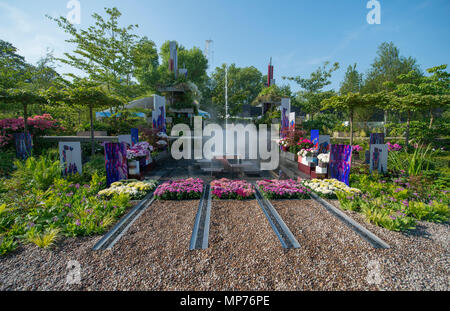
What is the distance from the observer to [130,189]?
4844 millimetres

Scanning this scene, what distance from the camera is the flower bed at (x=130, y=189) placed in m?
4.58

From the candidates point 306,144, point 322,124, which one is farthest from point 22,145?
point 322,124

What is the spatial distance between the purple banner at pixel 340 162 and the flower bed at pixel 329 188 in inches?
19.6

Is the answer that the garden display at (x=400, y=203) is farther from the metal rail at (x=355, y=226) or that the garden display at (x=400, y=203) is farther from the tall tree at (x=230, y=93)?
the tall tree at (x=230, y=93)

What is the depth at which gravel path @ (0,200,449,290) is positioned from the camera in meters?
2.14

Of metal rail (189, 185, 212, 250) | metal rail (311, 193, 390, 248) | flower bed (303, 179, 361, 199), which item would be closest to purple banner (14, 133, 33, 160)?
metal rail (189, 185, 212, 250)

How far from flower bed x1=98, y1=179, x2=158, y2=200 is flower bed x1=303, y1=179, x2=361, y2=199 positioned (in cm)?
422

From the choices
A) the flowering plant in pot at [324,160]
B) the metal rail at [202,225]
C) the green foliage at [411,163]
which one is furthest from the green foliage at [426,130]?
the metal rail at [202,225]

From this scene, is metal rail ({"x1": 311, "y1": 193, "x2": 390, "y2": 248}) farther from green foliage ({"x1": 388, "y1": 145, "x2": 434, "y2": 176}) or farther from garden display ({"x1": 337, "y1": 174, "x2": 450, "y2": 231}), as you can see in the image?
green foliage ({"x1": 388, "y1": 145, "x2": 434, "y2": 176})

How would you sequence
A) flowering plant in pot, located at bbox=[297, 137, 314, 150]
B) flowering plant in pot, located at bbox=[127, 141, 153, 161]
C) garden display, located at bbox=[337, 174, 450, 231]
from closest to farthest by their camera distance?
1. garden display, located at bbox=[337, 174, 450, 231]
2. flowering plant in pot, located at bbox=[127, 141, 153, 161]
3. flowering plant in pot, located at bbox=[297, 137, 314, 150]

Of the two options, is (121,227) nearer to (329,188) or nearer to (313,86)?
(329,188)

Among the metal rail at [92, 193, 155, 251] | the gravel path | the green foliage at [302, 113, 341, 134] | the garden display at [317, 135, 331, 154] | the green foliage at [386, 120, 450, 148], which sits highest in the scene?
the green foliage at [302, 113, 341, 134]
